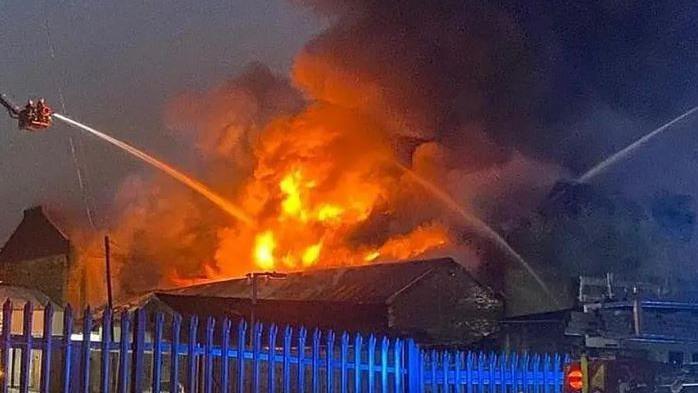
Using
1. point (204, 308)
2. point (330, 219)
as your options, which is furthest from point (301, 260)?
point (204, 308)

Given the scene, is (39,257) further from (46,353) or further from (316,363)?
(46,353)

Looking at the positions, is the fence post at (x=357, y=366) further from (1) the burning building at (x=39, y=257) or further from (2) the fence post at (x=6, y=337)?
(1) the burning building at (x=39, y=257)

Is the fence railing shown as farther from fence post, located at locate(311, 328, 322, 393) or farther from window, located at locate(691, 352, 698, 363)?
window, located at locate(691, 352, 698, 363)

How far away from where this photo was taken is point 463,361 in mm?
10641

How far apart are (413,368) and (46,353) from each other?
3.96 m

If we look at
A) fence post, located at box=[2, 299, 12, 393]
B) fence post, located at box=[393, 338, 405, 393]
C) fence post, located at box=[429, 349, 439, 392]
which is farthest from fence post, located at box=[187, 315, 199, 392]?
fence post, located at box=[429, 349, 439, 392]

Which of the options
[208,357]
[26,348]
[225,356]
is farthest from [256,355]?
[26,348]

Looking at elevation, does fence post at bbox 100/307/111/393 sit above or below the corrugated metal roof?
below

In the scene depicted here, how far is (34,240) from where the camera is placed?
42844 millimetres

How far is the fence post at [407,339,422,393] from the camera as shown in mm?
10031

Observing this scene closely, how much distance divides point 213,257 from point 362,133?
7.23m

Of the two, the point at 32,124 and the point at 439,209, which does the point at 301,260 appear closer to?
the point at 439,209

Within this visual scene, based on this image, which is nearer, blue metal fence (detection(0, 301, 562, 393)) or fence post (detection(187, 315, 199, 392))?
blue metal fence (detection(0, 301, 562, 393))

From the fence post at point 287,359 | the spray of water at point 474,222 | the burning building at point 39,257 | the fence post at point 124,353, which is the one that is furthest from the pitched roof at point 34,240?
the fence post at point 124,353
